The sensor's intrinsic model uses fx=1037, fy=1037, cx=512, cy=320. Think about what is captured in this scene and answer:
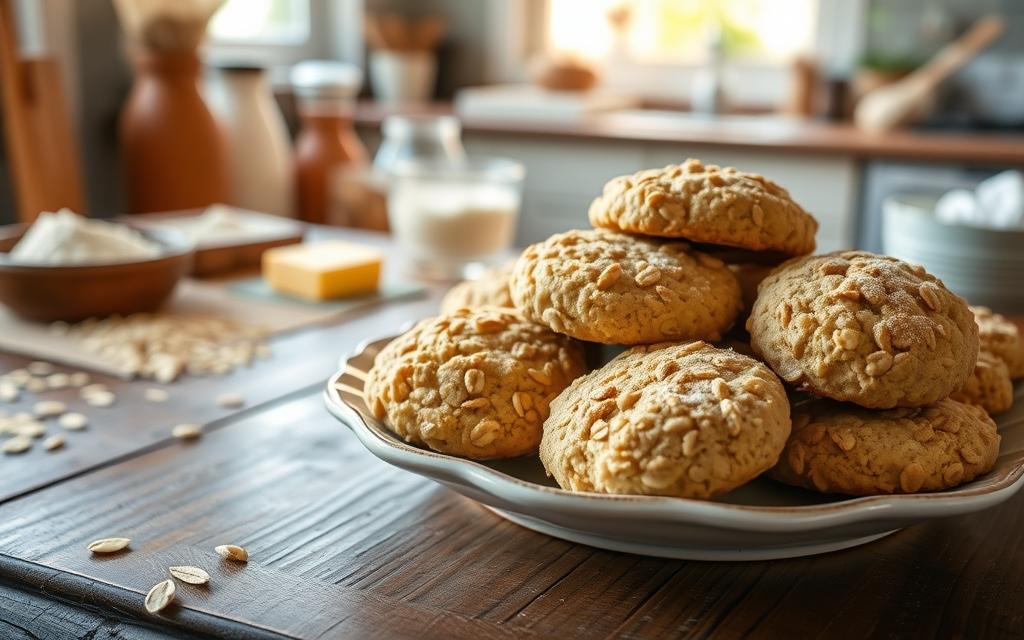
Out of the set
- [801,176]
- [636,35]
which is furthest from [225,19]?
[801,176]

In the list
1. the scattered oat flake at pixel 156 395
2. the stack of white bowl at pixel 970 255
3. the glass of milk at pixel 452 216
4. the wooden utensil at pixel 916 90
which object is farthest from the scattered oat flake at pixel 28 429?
the wooden utensil at pixel 916 90

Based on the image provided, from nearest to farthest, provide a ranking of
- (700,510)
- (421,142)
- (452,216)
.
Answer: (700,510) < (452,216) < (421,142)

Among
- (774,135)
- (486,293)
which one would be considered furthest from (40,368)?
(774,135)

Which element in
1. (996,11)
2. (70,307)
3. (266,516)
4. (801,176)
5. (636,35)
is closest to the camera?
(266,516)

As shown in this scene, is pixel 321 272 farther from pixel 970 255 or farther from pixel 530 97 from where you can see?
pixel 530 97

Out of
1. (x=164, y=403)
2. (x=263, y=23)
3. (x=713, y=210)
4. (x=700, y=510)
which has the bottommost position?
(x=164, y=403)

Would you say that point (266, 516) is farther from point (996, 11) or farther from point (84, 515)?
point (996, 11)

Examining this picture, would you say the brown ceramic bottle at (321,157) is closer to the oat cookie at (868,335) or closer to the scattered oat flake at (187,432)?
the scattered oat flake at (187,432)
